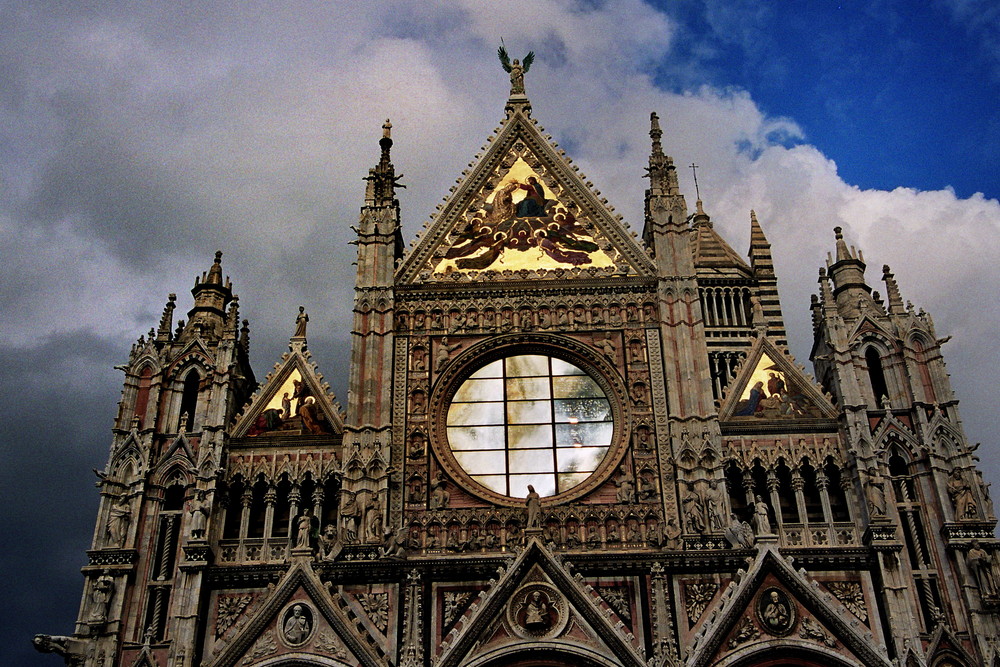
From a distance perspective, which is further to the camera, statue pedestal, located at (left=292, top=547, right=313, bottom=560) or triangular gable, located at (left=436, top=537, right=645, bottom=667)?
statue pedestal, located at (left=292, top=547, right=313, bottom=560)

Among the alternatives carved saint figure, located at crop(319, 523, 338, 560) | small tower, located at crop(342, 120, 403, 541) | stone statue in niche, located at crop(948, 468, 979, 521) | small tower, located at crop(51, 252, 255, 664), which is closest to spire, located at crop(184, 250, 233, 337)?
small tower, located at crop(51, 252, 255, 664)

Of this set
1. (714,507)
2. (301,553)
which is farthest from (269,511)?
(714,507)

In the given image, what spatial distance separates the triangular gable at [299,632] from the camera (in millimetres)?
20078

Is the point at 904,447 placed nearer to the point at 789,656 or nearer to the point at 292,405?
the point at 789,656

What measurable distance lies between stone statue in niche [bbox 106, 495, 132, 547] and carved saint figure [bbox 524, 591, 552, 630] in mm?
8187

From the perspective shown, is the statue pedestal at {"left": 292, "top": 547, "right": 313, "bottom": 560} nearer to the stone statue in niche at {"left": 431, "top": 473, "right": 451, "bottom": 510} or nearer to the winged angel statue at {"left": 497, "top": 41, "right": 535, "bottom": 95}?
the stone statue in niche at {"left": 431, "top": 473, "right": 451, "bottom": 510}

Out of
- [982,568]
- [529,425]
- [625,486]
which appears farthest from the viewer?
[529,425]

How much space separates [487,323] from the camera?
81.0 ft

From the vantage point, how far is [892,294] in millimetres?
25156

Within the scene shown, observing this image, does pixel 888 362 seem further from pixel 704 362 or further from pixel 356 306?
pixel 356 306

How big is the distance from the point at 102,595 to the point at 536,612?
27.4 ft

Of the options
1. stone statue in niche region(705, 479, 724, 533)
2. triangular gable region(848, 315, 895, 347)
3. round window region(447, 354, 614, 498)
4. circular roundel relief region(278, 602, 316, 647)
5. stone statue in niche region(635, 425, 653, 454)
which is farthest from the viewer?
triangular gable region(848, 315, 895, 347)

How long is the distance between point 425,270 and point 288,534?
7.02m

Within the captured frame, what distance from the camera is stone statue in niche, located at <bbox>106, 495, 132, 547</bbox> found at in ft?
71.7
